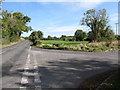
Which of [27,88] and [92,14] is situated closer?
[27,88]

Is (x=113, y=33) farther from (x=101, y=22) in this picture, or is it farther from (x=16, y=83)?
(x=16, y=83)

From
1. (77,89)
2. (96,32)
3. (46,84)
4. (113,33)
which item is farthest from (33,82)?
(113,33)

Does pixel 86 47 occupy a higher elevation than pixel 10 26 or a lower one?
lower

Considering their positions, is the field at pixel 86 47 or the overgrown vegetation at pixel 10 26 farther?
the overgrown vegetation at pixel 10 26

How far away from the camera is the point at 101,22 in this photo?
52594 mm

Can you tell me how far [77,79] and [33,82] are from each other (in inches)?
73.4

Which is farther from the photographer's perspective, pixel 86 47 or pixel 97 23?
pixel 97 23

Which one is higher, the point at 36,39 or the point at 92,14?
the point at 92,14

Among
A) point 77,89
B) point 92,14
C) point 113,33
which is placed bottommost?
point 77,89

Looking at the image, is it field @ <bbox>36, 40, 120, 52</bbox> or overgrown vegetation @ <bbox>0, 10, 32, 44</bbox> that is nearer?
field @ <bbox>36, 40, 120, 52</bbox>

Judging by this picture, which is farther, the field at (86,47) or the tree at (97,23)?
the tree at (97,23)

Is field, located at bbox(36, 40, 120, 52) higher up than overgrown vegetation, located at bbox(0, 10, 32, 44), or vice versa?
overgrown vegetation, located at bbox(0, 10, 32, 44)

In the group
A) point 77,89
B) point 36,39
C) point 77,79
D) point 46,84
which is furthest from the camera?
point 36,39

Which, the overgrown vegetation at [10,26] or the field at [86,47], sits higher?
the overgrown vegetation at [10,26]
